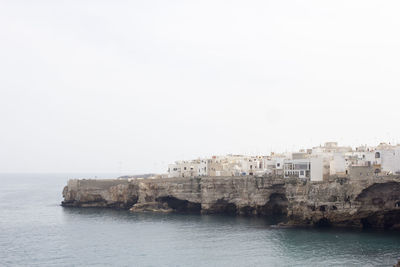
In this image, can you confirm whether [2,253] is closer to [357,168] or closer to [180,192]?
[180,192]

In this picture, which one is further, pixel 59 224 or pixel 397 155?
pixel 59 224

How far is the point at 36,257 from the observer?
46.8 meters

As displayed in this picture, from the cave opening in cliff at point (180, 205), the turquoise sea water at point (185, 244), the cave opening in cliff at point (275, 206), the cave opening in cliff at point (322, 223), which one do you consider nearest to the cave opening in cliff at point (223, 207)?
the cave opening in cliff at point (180, 205)

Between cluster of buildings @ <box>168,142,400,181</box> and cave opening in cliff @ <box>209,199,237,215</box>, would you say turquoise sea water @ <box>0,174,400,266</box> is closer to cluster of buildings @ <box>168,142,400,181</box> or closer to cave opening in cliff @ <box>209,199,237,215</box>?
cave opening in cliff @ <box>209,199,237,215</box>

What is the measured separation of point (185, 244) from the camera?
5262cm

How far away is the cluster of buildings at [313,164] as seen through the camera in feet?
204

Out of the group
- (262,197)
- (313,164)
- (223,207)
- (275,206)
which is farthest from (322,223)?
(223,207)

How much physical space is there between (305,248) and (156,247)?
51.8 ft

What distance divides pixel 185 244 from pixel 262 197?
24.9 metres

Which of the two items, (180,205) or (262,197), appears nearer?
(262,197)

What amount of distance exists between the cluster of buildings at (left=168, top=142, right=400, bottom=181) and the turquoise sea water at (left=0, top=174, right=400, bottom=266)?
381 inches

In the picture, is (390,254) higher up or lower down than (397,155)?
lower down

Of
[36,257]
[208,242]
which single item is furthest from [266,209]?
[36,257]

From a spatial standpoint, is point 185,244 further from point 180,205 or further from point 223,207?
point 180,205
